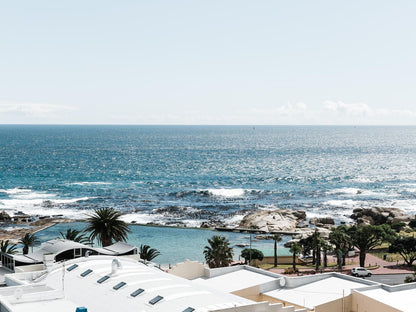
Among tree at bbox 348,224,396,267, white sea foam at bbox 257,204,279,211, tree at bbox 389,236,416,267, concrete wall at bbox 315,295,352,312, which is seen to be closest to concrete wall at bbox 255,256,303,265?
tree at bbox 348,224,396,267

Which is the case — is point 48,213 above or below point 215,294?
below

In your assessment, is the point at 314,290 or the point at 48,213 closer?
the point at 314,290

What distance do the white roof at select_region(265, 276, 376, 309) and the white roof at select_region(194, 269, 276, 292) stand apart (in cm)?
215

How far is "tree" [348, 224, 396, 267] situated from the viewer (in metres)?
79.9

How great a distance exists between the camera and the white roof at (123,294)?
117 ft

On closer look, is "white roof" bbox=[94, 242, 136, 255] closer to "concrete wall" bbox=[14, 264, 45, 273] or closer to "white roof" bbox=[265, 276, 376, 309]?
"concrete wall" bbox=[14, 264, 45, 273]

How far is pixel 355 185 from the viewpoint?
192m

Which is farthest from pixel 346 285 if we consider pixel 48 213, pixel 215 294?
pixel 48 213

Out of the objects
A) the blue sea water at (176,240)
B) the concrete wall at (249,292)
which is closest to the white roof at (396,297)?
the concrete wall at (249,292)

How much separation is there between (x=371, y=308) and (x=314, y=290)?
633cm

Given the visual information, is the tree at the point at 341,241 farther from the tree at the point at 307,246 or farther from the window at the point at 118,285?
the window at the point at 118,285

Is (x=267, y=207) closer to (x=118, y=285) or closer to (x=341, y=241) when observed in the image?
(x=341, y=241)

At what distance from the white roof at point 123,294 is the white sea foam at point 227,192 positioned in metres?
121

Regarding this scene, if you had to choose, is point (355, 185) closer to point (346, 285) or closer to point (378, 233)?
point (378, 233)
